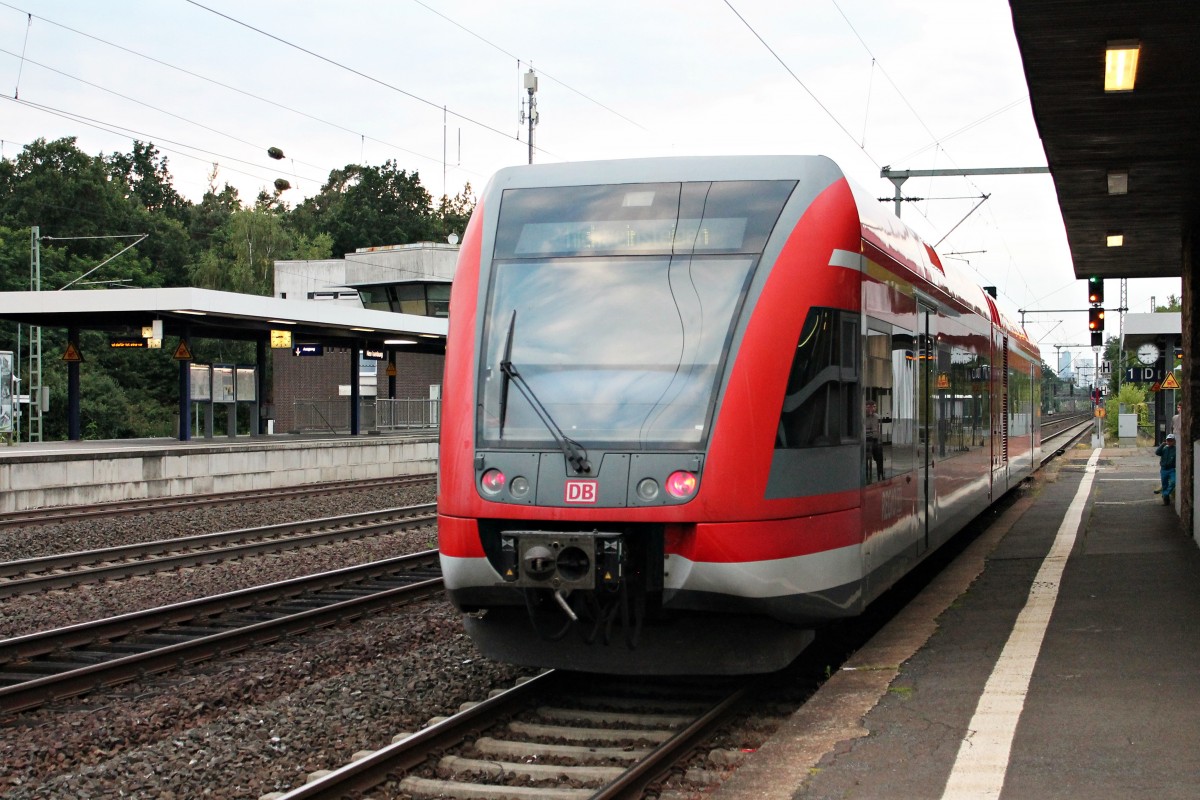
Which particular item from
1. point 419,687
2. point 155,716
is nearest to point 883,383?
point 419,687

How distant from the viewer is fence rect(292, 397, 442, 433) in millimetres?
43062

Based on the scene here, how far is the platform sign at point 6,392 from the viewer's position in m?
28.0

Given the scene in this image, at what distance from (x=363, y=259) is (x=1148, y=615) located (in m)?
60.9

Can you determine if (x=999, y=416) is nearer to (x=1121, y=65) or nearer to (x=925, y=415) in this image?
(x=925, y=415)

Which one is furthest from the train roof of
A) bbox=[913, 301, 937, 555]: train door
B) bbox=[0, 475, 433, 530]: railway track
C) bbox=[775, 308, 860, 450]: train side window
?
bbox=[0, 475, 433, 530]: railway track

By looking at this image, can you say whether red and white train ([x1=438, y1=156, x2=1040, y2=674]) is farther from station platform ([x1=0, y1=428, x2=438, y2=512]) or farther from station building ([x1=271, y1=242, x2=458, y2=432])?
station building ([x1=271, y1=242, x2=458, y2=432])

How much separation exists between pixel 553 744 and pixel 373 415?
127 feet

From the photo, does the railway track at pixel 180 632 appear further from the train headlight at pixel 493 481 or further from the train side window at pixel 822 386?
the train side window at pixel 822 386

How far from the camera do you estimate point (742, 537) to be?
6.96 meters

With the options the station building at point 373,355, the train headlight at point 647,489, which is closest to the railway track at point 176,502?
the station building at point 373,355

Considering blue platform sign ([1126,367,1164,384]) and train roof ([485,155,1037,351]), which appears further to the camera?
blue platform sign ([1126,367,1164,384])

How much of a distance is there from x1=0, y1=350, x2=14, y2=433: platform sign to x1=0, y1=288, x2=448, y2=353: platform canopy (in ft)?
4.65

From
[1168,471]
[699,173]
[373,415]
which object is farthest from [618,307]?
[373,415]

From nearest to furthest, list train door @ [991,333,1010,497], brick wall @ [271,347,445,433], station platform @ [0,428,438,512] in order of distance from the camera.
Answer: train door @ [991,333,1010,497], station platform @ [0,428,438,512], brick wall @ [271,347,445,433]
